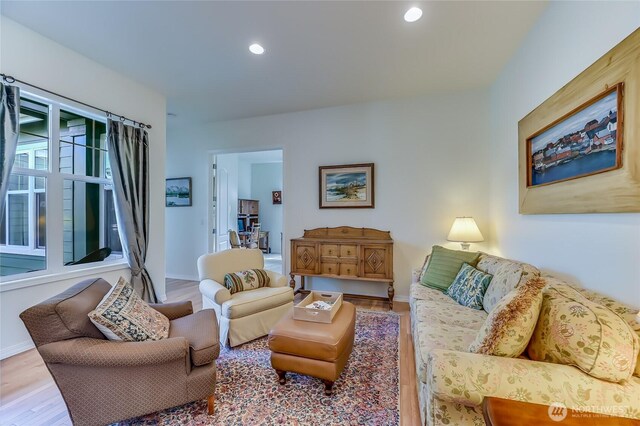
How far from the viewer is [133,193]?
3.34 metres

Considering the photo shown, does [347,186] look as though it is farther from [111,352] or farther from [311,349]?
[111,352]

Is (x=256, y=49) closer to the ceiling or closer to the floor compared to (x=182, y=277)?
closer to the ceiling

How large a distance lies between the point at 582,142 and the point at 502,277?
1065 mm

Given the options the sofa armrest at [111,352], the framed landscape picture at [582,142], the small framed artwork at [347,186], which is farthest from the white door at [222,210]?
the framed landscape picture at [582,142]

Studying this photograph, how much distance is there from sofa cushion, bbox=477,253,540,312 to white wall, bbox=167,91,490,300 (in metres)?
1.40

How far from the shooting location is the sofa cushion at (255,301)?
2.46 meters

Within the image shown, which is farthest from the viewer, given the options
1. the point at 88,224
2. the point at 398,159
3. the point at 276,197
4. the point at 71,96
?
the point at 276,197

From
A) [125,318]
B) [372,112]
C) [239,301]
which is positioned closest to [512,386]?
[125,318]

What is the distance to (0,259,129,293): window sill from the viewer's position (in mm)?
2377

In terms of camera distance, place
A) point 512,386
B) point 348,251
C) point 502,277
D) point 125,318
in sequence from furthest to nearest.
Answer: point 348,251, point 502,277, point 125,318, point 512,386

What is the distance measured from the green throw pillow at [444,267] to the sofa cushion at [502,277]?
33 centimetres

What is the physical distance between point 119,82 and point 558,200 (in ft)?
15.2

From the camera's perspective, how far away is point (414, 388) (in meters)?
1.96

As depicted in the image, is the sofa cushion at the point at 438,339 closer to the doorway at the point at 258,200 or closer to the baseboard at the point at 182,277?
the baseboard at the point at 182,277
